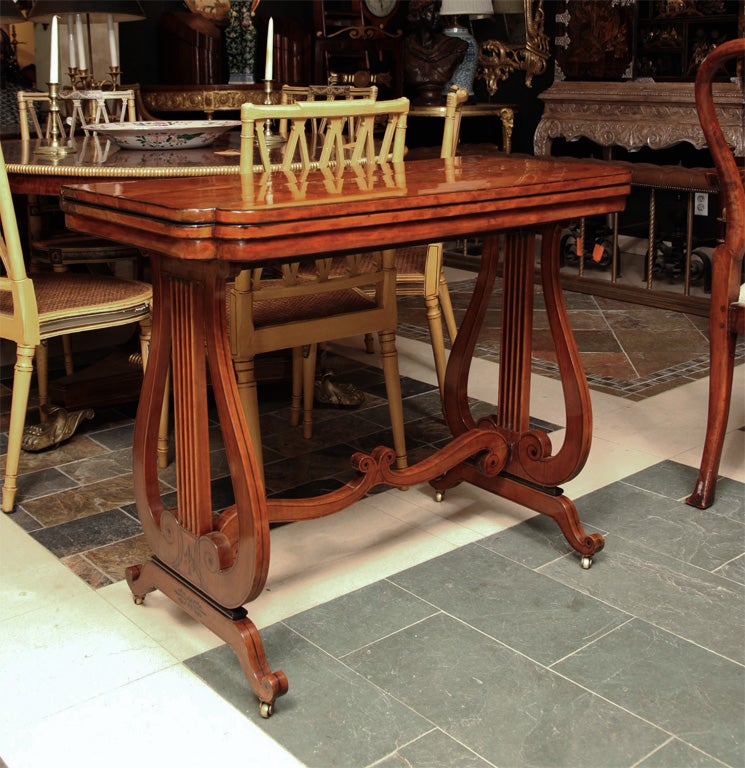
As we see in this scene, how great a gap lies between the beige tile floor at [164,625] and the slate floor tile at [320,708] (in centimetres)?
3

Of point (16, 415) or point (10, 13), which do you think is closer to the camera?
point (16, 415)

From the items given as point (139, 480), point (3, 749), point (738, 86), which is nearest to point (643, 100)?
point (738, 86)

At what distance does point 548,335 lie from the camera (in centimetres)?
463

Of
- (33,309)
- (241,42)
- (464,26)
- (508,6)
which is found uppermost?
(508,6)

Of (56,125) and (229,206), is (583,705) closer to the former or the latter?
(229,206)

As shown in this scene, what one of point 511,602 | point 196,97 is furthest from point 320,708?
point 196,97

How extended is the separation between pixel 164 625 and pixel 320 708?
47 cm

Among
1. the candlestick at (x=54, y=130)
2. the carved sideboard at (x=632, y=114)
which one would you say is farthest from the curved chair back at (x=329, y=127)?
the carved sideboard at (x=632, y=114)

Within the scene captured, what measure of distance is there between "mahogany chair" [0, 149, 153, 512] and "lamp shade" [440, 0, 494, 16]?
3.91 m

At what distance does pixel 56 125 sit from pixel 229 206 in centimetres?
185

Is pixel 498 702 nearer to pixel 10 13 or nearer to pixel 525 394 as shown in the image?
pixel 525 394

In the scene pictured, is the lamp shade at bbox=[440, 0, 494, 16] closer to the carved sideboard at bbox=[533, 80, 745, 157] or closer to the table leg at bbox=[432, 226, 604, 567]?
the carved sideboard at bbox=[533, 80, 745, 157]

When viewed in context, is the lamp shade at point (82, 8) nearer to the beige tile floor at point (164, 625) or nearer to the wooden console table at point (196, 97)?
the wooden console table at point (196, 97)

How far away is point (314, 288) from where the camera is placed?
2.77m
